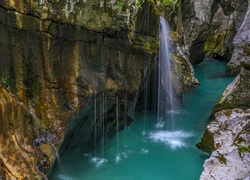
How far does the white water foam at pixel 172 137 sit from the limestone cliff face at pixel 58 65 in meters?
3.02

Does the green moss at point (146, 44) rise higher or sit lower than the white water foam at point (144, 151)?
higher

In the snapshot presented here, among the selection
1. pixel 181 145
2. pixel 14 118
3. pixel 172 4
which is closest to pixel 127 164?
pixel 181 145

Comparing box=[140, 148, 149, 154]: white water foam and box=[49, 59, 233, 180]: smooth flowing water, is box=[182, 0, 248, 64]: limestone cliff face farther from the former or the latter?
box=[140, 148, 149, 154]: white water foam

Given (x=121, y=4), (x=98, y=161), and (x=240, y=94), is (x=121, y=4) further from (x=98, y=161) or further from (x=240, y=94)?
(x=240, y=94)

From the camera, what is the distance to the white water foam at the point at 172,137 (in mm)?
11133

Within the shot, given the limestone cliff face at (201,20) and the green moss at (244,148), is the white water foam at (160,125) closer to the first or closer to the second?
the green moss at (244,148)

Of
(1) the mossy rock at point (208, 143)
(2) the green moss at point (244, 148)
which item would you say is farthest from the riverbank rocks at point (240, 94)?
(2) the green moss at point (244, 148)

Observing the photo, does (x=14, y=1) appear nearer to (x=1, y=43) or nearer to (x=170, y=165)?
(x=1, y=43)

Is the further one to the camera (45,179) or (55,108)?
(55,108)

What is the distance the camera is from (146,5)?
29.1ft

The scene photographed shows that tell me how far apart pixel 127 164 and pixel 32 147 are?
320 cm

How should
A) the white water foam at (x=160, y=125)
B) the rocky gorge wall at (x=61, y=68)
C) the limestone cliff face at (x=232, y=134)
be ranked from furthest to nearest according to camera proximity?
the white water foam at (x=160, y=125) < the limestone cliff face at (x=232, y=134) < the rocky gorge wall at (x=61, y=68)

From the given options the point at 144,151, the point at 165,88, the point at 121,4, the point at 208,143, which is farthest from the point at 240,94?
the point at 121,4

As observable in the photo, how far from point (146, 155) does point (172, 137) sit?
6.05 ft
